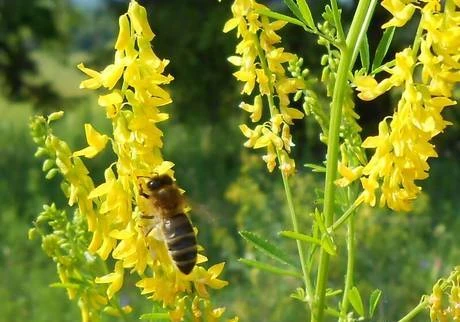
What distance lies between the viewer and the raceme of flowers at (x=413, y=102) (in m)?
1.51

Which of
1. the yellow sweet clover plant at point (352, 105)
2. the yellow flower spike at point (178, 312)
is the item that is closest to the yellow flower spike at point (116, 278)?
the yellow flower spike at point (178, 312)

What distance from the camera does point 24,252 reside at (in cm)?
665

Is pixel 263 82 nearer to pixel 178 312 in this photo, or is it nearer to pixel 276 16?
pixel 276 16

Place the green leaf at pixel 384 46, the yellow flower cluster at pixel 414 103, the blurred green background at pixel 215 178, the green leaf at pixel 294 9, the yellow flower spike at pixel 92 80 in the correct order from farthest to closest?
the blurred green background at pixel 215 178 < the green leaf at pixel 384 46 < the green leaf at pixel 294 9 < the yellow flower spike at pixel 92 80 < the yellow flower cluster at pixel 414 103

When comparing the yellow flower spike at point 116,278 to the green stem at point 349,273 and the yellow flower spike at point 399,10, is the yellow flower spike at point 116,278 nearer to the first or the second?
the green stem at point 349,273

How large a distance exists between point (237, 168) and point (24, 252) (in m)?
3.60

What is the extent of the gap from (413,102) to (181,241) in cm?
52

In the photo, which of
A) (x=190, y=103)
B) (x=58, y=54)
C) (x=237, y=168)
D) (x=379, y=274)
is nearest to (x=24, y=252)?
(x=379, y=274)

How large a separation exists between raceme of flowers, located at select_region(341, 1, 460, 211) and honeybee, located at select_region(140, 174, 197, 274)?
34 centimetres

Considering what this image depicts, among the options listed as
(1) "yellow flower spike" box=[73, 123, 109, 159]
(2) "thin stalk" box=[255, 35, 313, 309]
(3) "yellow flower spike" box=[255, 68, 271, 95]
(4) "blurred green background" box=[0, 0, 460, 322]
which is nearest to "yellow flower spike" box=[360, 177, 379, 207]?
(2) "thin stalk" box=[255, 35, 313, 309]

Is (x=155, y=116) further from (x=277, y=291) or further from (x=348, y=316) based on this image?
(x=277, y=291)

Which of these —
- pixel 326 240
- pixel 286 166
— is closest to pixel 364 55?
pixel 286 166

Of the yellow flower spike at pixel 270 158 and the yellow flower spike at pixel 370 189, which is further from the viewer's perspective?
Result: the yellow flower spike at pixel 270 158

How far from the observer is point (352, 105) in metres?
1.92
